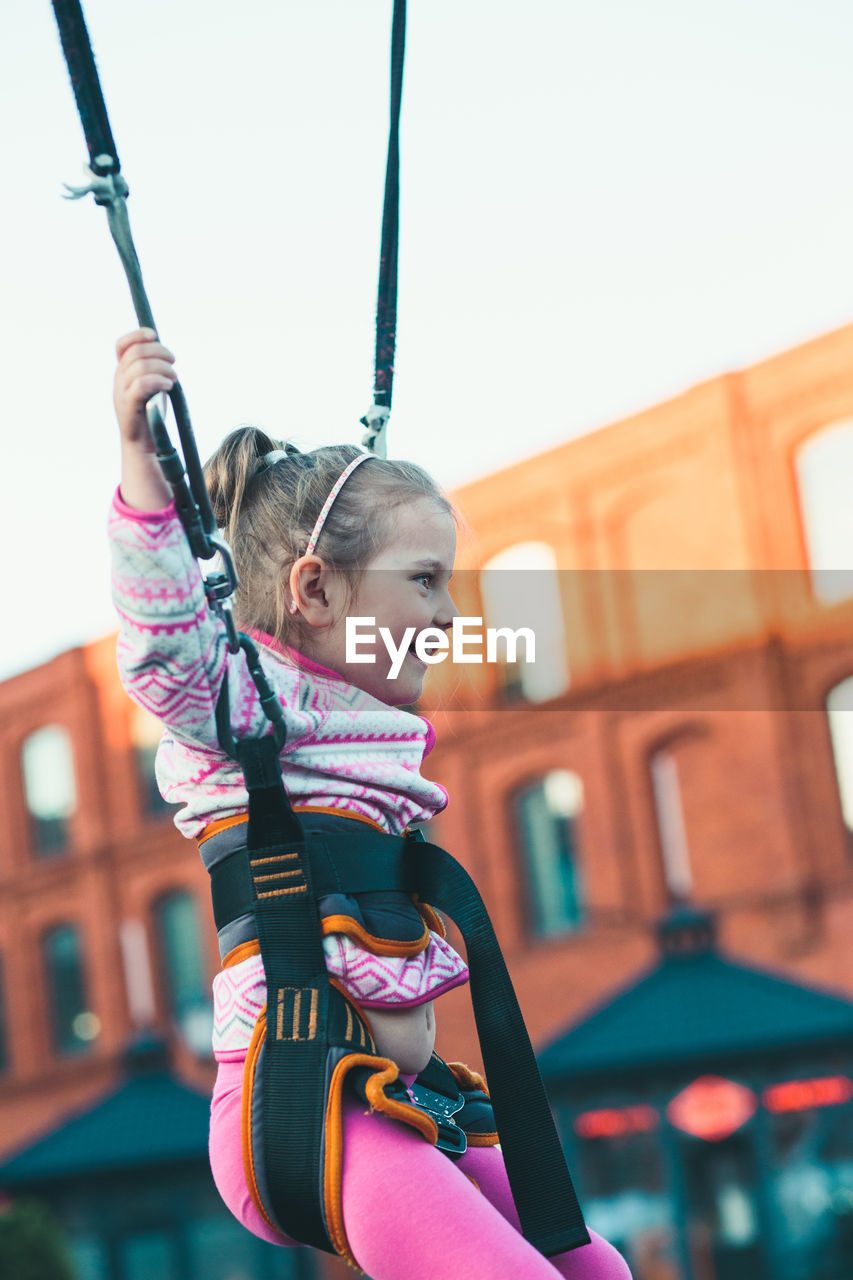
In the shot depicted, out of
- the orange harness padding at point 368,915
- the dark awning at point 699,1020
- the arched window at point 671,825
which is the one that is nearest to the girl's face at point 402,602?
the orange harness padding at point 368,915

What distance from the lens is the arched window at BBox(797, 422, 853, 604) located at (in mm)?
20016

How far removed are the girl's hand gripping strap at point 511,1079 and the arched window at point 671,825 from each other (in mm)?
18750

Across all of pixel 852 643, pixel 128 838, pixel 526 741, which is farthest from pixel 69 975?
pixel 852 643

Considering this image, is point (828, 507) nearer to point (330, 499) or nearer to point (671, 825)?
point (671, 825)

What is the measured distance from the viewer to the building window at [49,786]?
28.2 metres

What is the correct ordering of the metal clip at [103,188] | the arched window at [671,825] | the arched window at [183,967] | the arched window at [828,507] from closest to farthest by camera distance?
the metal clip at [103,188], the arched window at [828,507], the arched window at [671,825], the arched window at [183,967]

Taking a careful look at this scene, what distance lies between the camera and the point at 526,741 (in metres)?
22.4

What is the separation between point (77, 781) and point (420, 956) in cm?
2637

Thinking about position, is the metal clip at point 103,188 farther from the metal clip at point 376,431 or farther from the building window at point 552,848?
the building window at point 552,848

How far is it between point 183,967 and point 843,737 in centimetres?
1212

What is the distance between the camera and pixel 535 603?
21828 mm

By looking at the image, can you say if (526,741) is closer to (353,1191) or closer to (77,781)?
(77,781)

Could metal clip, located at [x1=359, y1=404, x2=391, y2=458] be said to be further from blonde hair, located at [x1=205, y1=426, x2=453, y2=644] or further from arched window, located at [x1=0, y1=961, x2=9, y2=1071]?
arched window, located at [x1=0, y1=961, x2=9, y2=1071]

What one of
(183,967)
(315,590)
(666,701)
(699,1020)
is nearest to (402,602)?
(315,590)
